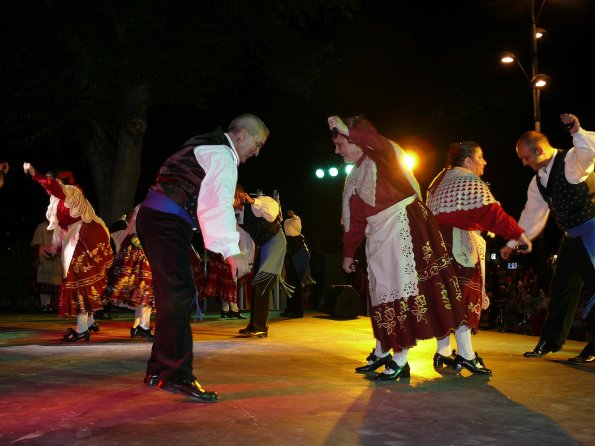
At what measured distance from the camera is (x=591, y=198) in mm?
5141

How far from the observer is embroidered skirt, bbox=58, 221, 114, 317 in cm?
660

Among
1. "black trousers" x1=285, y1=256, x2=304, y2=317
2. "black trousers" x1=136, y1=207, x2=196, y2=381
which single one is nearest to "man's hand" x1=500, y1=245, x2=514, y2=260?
"black trousers" x1=136, y1=207, x2=196, y2=381

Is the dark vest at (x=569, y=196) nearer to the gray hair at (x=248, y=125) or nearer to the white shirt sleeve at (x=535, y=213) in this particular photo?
the white shirt sleeve at (x=535, y=213)

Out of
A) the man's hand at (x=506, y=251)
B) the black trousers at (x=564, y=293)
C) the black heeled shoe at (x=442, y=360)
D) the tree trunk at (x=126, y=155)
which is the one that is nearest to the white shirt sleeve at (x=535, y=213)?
the black trousers at (x=564, y=293)

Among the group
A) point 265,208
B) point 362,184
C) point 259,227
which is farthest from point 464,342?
point 259,227

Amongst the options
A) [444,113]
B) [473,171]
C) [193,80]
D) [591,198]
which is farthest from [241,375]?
[444,113]

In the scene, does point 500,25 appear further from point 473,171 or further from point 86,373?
point 86,373

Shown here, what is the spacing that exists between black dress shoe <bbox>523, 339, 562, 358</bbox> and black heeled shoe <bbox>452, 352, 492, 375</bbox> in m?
1.22

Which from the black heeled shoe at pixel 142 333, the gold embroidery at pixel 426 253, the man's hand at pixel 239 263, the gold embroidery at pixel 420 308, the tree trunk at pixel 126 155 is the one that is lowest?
the black heeled shoe at pixel 142 333

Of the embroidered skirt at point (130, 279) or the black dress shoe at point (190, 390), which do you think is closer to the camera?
the black dress shoe at point (190, 390)

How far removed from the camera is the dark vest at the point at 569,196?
5.12m

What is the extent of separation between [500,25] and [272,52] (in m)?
8.91

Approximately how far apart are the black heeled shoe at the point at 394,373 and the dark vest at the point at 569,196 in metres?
1.91

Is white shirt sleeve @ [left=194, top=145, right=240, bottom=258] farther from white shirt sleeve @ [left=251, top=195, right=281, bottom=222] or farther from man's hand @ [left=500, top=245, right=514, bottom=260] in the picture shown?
white shirt sleeve @ [left=251, top=195, right=281, bottom=222]
